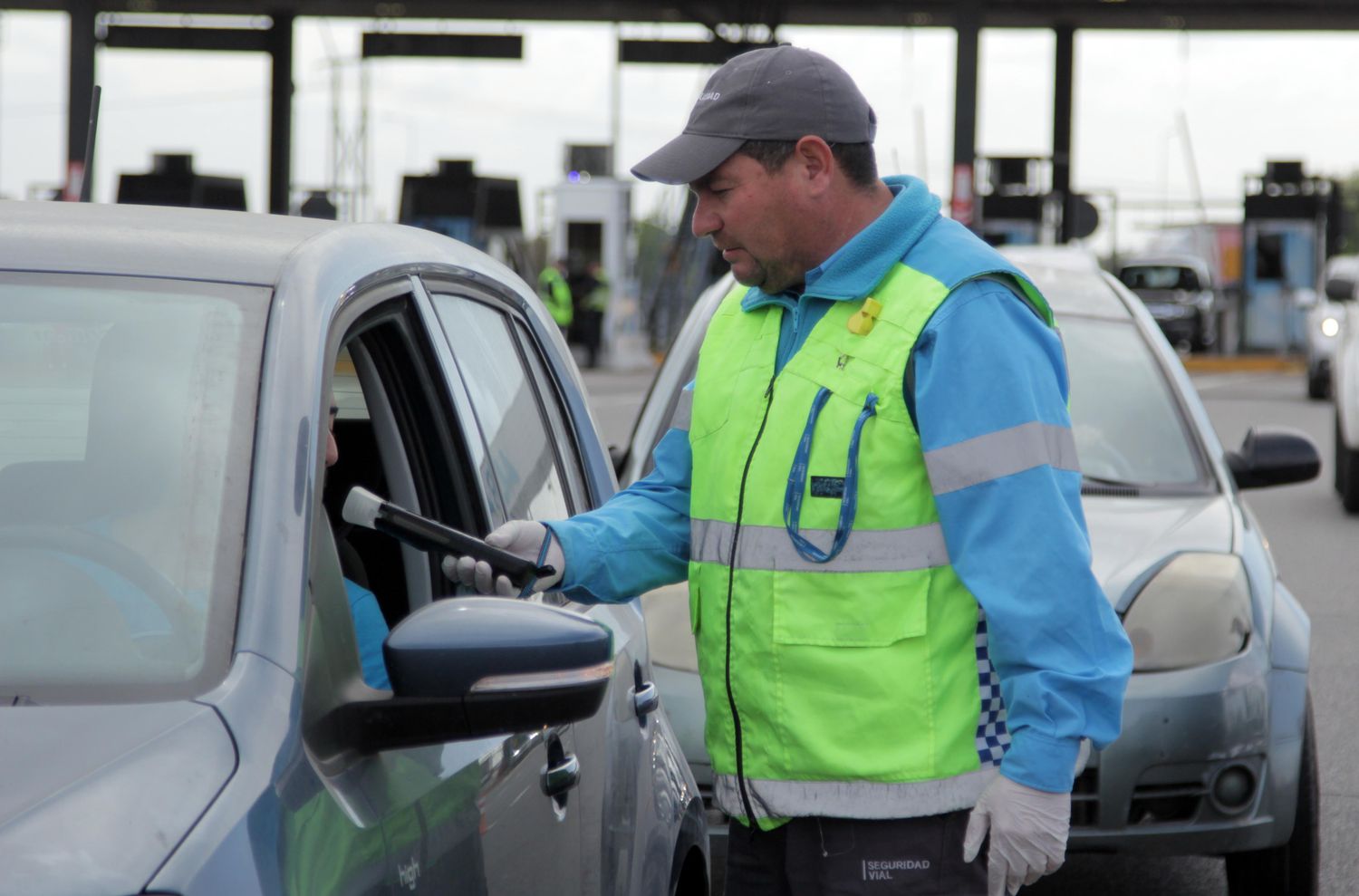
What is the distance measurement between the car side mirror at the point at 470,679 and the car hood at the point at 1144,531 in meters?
2.71

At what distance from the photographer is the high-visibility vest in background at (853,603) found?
8.57ft

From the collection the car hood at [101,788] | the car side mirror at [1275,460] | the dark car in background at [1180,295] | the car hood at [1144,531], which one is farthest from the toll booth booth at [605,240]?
the car hood at [101,788]

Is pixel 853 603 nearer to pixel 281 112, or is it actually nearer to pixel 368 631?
pixel 368 631

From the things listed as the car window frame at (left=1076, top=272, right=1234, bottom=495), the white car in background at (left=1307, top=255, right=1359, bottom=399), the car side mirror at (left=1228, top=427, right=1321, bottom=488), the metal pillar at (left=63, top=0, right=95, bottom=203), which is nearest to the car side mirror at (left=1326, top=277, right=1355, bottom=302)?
the white car in background at (left=1307, top=255, right=1359, bottom=399)

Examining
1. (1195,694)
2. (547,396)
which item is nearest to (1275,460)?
(1195,694)

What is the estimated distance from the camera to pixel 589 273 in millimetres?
33312

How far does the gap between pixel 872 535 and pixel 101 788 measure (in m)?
→ 1.11

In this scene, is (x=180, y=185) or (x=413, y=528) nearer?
(x=413, y=528)

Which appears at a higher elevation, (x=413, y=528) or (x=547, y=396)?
(x=547, y=396)

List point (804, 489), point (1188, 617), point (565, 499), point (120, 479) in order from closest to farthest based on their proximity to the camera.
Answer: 1. point (120, 479)
2. point (804, 489)
3. point (565, 499)
4. point (1188, 617)

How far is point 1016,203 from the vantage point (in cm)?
3688

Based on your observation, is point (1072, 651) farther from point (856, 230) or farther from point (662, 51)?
point (662, 51)

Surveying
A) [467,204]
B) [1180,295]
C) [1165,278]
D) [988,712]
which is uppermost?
[467,204]

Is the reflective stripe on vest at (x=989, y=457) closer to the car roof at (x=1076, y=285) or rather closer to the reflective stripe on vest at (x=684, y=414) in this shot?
the reflective stripe on vest at (x=684, y=414)
